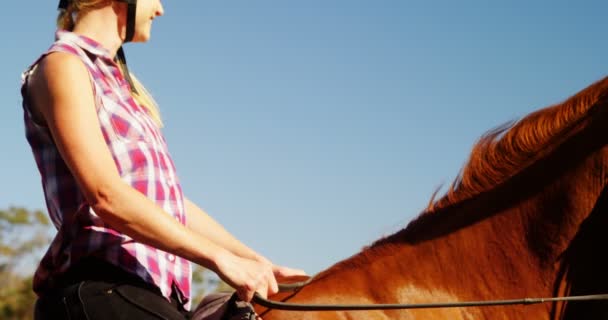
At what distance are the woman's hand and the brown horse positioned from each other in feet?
1.40

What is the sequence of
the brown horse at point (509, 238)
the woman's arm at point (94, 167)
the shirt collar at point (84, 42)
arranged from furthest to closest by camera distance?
the brown horse at point (509, 238)
the shirt collar at point (84, 42)
the woman's arm at point (94, 167)

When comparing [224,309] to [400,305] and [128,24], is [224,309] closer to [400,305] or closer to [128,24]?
[400,305]

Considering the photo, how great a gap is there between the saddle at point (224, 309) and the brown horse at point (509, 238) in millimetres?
181

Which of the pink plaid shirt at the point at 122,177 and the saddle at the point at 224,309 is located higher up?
the pink plaid shirt at the point at 122,177

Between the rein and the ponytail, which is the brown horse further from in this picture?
the ponytail

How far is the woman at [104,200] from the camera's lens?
269cm

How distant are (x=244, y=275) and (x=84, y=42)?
1.14 m

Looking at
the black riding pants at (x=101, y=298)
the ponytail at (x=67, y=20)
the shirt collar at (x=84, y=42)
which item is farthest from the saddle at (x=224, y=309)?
the ponytail at (x=67, y=20)

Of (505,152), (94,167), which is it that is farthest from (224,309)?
(505,152)

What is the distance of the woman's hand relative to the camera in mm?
2809

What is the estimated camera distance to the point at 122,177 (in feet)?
9.38

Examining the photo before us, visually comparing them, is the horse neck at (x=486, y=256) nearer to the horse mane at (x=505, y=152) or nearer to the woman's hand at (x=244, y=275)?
the horse mane at (x=505, y=152)

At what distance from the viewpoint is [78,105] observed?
2.71 meters

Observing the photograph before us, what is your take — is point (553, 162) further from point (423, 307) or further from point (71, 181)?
point (71, 181)
